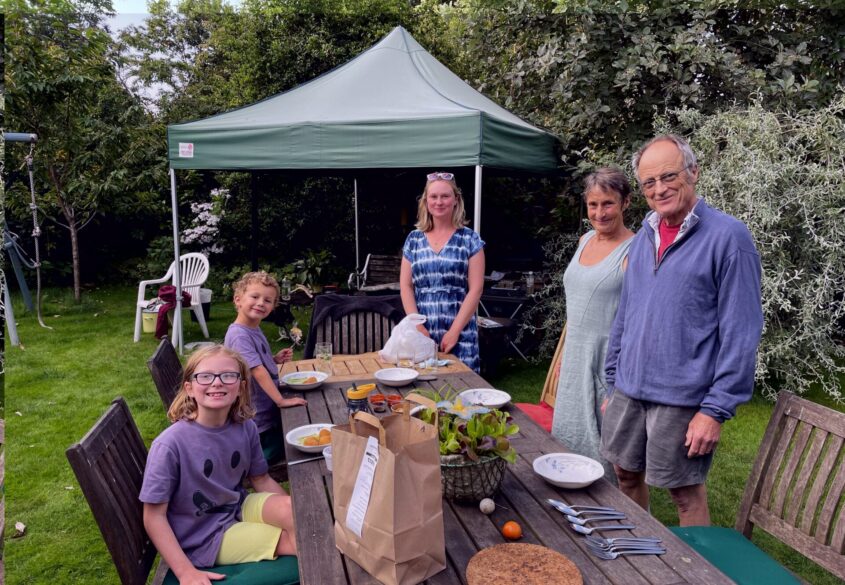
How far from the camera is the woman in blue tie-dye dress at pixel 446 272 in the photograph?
3.42 meters

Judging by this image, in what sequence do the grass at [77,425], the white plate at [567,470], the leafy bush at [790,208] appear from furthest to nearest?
1. the leafy bush at [790,208]
2. the grass at [77,425]
3. the white plate at [567,470]

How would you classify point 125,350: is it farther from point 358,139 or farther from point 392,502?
point 392,502

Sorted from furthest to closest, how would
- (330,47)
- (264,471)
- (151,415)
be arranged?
(330,47), (151,415), (264,471)

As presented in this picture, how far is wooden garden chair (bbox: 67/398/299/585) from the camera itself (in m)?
1.61

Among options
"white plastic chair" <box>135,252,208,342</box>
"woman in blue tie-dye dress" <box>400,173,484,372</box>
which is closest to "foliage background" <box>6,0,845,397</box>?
"white plastic chair" <box>135,252,208,342</box>

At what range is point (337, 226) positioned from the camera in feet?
34.7

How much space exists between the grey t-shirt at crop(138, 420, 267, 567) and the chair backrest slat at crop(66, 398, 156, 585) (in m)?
0.08

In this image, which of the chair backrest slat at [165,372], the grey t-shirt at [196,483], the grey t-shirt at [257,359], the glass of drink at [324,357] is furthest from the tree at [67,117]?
the grey t-shirt at [196,483]

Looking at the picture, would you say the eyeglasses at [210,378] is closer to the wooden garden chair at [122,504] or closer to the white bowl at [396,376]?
the wooden garden chair at [122,504]

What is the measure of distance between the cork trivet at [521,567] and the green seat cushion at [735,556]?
0.72 metres

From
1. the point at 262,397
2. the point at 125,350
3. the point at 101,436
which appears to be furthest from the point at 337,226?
the point at 101,436

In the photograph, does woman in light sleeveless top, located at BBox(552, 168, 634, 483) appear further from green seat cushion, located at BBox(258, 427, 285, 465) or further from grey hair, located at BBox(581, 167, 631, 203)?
green seat cushion, located at BBox(258, 427, 285, 465)

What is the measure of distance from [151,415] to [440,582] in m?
3.96

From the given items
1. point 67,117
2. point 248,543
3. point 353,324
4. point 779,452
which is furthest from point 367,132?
point 67,117
